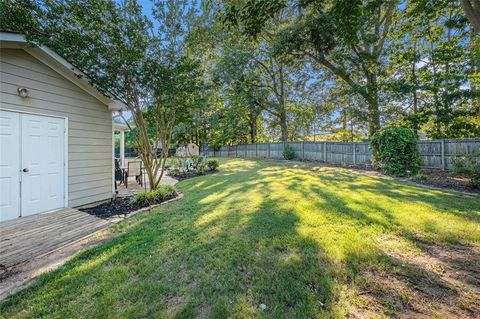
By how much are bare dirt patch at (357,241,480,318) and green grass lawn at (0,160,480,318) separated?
10mm

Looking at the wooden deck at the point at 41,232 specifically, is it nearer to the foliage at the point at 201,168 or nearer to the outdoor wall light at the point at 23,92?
the outdoor wall light at the point at 23,92

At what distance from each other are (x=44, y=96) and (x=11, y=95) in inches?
21.0

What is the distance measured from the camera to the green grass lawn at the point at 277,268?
194cm

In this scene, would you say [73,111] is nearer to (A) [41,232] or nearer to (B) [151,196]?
(B) [151,196]

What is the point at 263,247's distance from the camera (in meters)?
2.93

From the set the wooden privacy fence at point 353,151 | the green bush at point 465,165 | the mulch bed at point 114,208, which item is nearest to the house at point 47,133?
the mulch bed at point 114,208

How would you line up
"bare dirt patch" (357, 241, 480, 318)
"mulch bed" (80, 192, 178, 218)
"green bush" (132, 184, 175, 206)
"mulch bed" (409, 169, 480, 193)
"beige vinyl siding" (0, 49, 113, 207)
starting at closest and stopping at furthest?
"bare dirt patch" (357, 241, 480, 318), "beige vinyl siding" (0, 49, 113, 207), "mulch bed" (80, 192, 178, 218), "green bush" (132, 184, 175, 206), "mulch bed" (409, 169, 480, 193)

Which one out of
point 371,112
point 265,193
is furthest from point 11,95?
point 371,112

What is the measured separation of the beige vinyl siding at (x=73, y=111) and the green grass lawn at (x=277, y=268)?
80.6 inches

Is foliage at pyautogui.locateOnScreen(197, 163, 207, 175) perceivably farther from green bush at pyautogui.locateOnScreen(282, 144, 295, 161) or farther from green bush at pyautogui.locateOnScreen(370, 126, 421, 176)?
green bush at pyautogui.locateOnScreen(370, 126, 421, 176)

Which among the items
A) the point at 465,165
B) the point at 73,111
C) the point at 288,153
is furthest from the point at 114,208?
the point at 288,153

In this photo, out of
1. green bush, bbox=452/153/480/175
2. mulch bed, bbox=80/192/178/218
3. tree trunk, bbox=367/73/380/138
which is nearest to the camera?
mulch bed, bbox=80/192/178/218

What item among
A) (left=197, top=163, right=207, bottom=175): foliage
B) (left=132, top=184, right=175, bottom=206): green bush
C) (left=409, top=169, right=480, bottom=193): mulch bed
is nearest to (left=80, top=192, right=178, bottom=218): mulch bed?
(left=132, top=184, right=175, bottom=206): green bush

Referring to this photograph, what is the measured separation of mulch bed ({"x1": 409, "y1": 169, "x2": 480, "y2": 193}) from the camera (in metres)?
6.25
